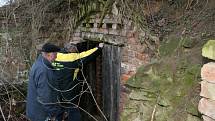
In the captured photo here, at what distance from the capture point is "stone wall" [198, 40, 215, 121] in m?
3.14

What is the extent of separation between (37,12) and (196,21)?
3.53 m

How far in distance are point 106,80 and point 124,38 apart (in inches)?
44.7

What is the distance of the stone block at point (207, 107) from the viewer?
3141mm

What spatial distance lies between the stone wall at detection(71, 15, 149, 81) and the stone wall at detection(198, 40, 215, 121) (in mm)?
1800

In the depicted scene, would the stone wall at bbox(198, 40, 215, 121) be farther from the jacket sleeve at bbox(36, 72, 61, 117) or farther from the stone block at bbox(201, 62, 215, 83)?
the jacket sleeve at bbox(36, 72, 61, 117)

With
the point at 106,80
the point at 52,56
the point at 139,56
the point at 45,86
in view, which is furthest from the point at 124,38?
the point at 45,86

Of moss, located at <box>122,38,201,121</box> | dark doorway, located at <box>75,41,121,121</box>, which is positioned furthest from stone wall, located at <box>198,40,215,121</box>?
dark doorway, located at <box>75,41,121,121</box>

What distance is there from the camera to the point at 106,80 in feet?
20.9

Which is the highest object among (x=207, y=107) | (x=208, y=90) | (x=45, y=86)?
(x=208, y=90)

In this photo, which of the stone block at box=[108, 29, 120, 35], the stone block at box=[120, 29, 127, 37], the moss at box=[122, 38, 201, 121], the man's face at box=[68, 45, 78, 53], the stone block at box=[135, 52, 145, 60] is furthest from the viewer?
the man's face at box=[68, 45, 78, 53]

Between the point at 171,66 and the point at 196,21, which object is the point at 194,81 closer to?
the point at 171,66

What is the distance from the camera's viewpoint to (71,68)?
6070 mm

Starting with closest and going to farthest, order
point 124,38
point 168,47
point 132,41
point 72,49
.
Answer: point 168,47 → point 132,41 → point 124,38 → point 72,49

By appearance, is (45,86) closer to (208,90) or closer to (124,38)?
(124,38)
